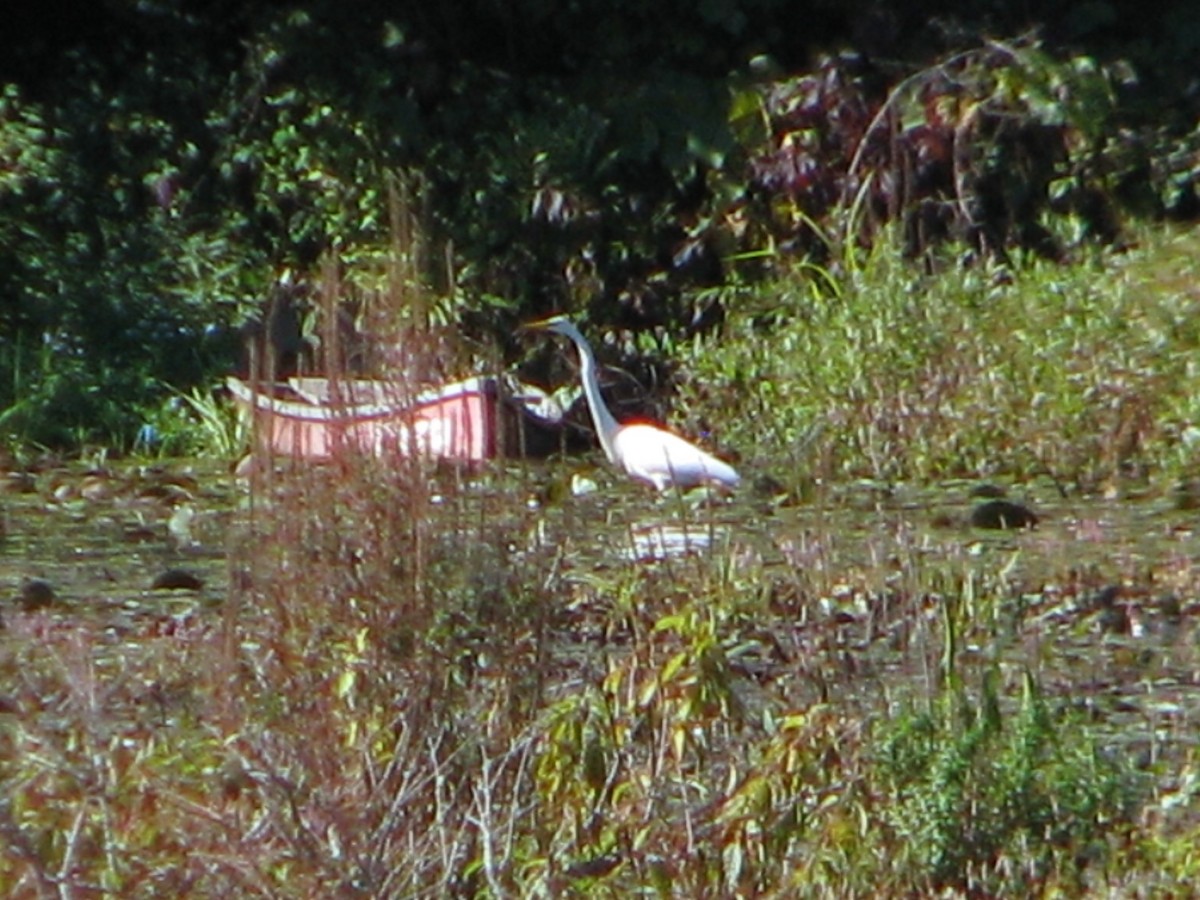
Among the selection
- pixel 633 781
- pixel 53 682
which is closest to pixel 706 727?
pixel 633 781

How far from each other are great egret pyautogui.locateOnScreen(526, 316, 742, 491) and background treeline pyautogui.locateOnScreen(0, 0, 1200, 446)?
215 cm

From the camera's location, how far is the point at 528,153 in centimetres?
1328

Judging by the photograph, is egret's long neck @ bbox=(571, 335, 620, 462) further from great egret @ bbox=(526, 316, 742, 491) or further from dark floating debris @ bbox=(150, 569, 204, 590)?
dark floating debris @ bbox=(150, 569, 204, 590)

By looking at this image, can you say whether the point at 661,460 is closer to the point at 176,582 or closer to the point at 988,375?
the point at 988,375

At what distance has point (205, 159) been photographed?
1411 cm

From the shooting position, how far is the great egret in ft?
29.6

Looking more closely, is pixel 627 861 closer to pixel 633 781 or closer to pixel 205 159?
pixel 633 781

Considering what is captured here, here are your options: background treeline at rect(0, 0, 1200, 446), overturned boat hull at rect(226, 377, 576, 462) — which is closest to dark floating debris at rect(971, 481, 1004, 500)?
background treeline at rect(0, 0, 1200, 446)

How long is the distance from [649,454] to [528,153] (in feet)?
13.9

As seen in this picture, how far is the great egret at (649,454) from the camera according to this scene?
29.6 feet

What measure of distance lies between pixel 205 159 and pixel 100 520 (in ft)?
17.6

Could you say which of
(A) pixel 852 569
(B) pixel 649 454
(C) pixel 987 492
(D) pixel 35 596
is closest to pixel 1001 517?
(C) pixel 987 492

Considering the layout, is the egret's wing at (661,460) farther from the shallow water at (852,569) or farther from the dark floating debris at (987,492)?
the dark floating debris at (987,492)

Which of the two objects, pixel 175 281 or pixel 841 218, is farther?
pixel 175 281
